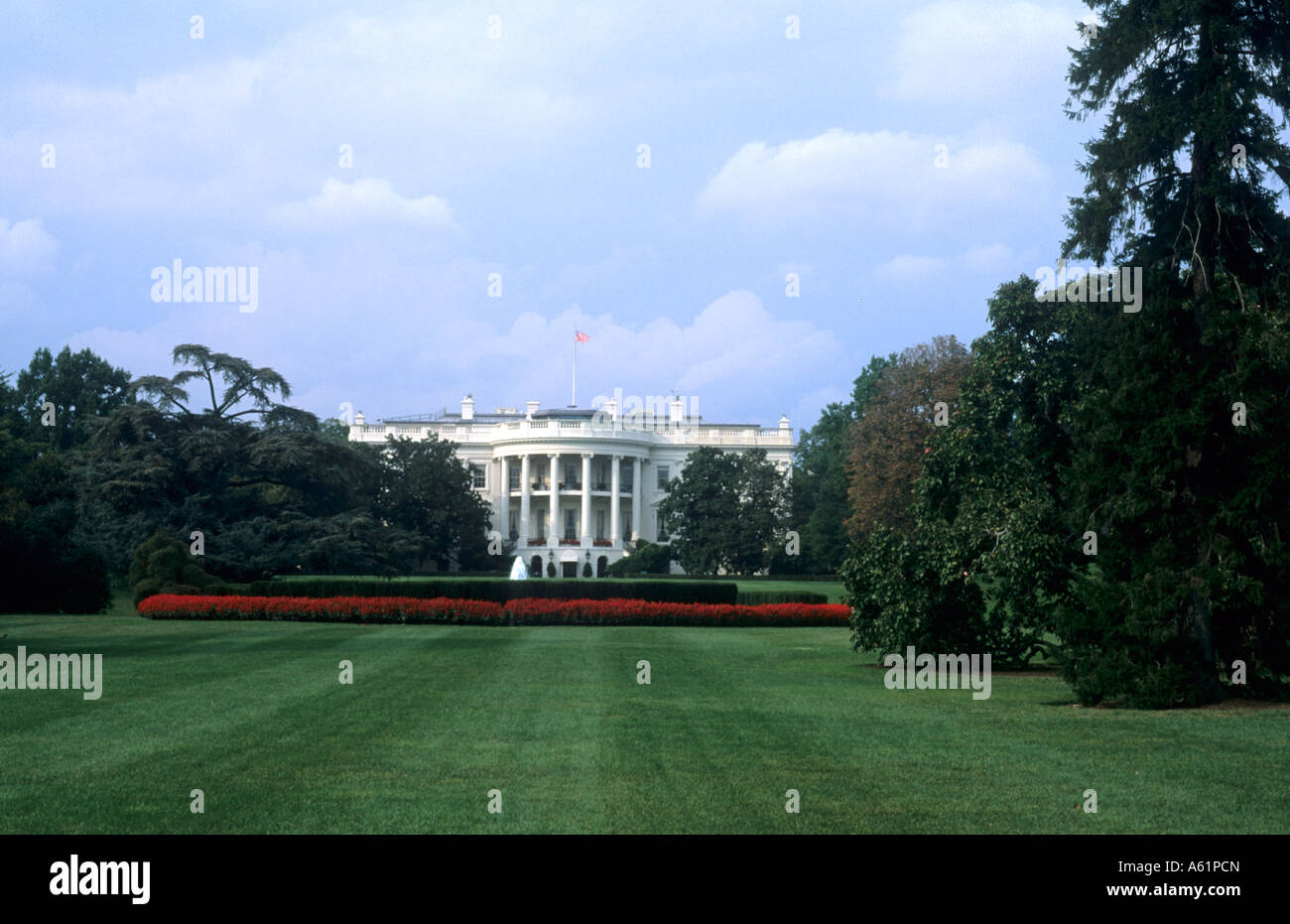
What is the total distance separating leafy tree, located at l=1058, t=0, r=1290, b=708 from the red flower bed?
17112mm

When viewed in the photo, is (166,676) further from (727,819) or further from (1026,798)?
(1026,798)

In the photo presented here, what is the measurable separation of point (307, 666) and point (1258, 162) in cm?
1519

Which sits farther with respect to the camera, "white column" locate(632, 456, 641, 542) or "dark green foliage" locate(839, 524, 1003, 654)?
"white column" locate(632, 456, 641, 542)

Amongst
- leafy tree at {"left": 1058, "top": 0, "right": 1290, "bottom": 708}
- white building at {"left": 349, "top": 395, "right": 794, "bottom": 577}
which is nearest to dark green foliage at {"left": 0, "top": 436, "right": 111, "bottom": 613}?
leafy tree at {"left": 1058, "top": 0, "right": 1290, "bottom": 708}

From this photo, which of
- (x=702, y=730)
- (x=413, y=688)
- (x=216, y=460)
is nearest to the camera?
(x=702, y=730)

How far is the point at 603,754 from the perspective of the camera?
1020cm

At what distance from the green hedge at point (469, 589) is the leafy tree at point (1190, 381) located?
67.5 feet

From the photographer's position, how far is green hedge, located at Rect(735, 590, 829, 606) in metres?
36.0

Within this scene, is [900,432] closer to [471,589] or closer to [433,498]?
[471,589]

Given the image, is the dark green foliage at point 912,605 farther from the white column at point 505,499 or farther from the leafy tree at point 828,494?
the white column at point 505,499

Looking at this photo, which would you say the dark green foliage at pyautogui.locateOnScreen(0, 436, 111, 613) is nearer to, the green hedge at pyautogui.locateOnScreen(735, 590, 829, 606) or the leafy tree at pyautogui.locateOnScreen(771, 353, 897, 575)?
the green hedge at pyautogui.locateOnScreen(735, 590, 829, 606)

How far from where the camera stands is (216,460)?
41969 millimetres
